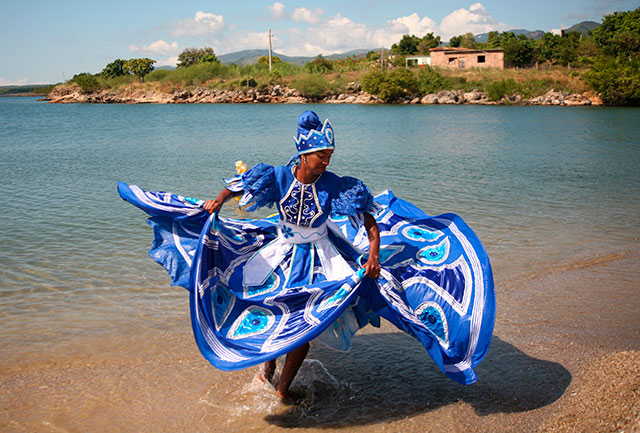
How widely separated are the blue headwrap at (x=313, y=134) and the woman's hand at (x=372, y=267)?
85 centimetres

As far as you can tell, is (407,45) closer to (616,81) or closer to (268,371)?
(616,81)

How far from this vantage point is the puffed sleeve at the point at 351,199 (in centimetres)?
437

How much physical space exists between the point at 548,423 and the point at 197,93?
8378 centimetres

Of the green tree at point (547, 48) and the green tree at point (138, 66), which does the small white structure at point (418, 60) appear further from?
the green tree at point (138, 66)

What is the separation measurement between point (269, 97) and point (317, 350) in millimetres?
74108

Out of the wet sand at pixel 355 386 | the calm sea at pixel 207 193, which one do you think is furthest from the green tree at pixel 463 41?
the wet sand at pixel 355 386

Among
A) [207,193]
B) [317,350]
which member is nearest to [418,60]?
[207,193]

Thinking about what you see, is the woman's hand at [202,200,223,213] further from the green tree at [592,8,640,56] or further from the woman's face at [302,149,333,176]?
the green tree at [592,8,640,56]

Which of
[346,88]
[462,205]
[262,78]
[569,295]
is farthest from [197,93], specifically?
[569,295]

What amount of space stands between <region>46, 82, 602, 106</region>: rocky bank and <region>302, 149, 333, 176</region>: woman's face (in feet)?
200

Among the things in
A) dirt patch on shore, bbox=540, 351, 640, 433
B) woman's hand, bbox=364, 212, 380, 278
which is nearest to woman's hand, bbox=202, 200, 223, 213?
woman's hand, bbox=364, 212, 380, 278

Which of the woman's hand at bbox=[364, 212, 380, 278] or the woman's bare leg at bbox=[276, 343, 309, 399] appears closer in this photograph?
the woman's hand at bbox=[364, 212, 380, 278]

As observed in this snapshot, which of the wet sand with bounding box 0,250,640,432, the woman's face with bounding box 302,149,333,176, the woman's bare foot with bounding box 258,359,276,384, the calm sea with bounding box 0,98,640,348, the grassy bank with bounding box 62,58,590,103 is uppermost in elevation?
the grassy bank with bounding box 62,58,590,103

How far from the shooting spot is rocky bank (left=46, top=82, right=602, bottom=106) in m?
61.5
